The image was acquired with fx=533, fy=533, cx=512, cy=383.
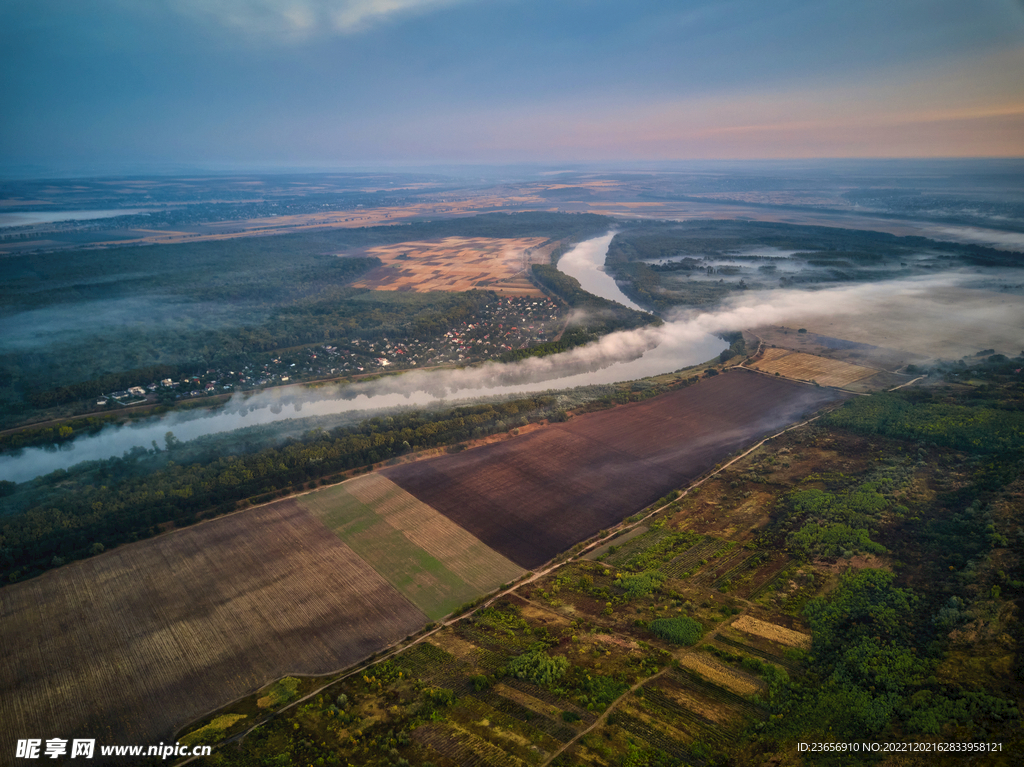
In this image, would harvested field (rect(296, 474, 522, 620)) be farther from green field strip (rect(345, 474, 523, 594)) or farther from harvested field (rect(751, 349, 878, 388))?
harvested field (rect(751, 349, 878, 388))

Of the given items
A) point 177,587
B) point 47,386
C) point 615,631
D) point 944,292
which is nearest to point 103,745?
point 177,587

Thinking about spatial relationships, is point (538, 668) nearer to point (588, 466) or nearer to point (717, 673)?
point (717, 673)

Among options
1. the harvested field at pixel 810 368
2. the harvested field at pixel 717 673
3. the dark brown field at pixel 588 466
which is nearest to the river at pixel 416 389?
the harvested field at pixel 810 368

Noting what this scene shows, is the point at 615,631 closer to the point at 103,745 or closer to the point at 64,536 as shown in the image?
the point at 103,745

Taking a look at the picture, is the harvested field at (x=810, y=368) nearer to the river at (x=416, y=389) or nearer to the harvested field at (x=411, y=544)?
the river at (x=416, y=389)

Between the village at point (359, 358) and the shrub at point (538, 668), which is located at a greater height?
the village at point (359, 358)

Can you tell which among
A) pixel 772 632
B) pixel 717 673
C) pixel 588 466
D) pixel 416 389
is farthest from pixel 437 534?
pixel 416 389
